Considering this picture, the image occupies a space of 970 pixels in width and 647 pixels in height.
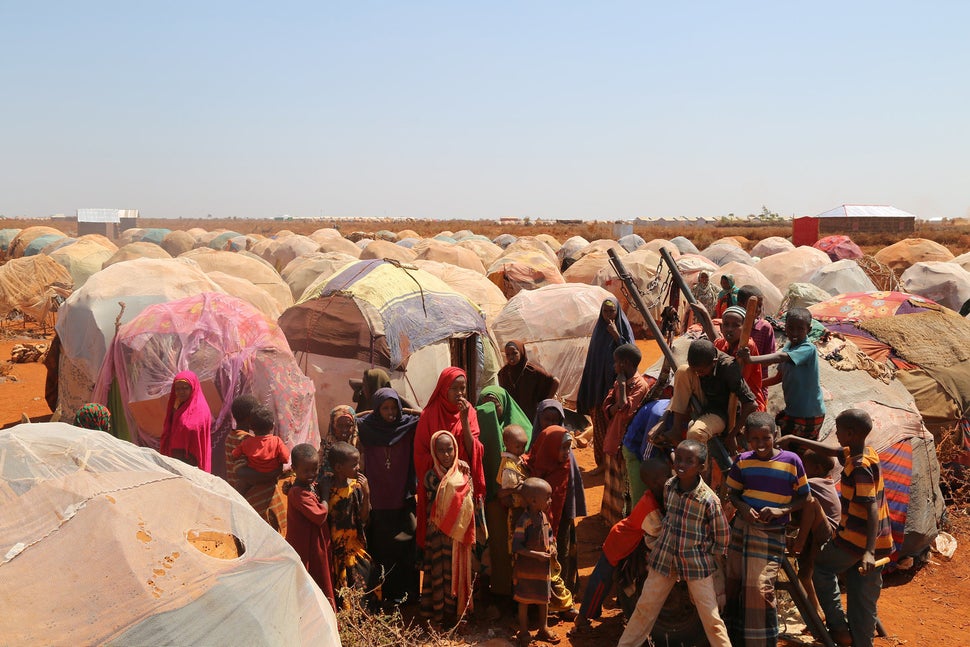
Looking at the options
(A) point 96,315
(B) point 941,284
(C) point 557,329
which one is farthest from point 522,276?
(A) point 96,315

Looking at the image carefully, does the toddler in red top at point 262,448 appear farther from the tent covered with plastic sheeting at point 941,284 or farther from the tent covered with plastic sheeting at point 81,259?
the tent covered with plastic sheeting at point 81,259

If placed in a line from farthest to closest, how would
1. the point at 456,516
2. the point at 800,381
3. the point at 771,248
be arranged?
1. the point at 771,248
2. the point at 800,381
3. the point at 456,516

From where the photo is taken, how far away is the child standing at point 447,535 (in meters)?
5.01

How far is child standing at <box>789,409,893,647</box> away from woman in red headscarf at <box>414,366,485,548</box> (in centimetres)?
202

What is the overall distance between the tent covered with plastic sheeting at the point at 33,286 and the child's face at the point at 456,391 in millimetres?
16821

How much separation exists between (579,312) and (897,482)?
5944 millimetres

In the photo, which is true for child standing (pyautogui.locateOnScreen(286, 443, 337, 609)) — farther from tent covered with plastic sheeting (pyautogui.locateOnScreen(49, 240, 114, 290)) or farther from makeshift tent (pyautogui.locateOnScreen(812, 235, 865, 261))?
makeshift tent (pyautogui.locateOnScreen(812, 235, 865, 261))

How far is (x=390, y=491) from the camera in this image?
537cm

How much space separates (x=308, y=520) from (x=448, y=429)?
42.6 inches

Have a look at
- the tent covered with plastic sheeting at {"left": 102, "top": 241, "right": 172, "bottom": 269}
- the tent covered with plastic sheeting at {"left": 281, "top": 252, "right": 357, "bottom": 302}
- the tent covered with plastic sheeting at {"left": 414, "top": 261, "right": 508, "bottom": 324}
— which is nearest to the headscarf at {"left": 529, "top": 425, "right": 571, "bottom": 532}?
the tent covered with plastic sheeting at {"left": 414, "top": 261, "right": 508, "bottom": 324}

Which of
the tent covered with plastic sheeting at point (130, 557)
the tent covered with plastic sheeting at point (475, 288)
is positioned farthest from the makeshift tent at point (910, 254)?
the tent covered with plastic sheeting at point (130, 557)

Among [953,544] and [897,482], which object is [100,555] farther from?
[953,544]

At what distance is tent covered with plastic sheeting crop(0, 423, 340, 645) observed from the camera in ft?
8.84

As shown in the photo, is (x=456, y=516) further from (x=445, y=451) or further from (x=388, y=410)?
(x=388, y=410)
